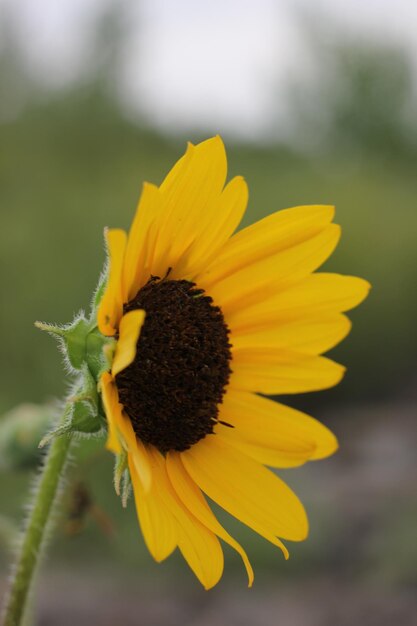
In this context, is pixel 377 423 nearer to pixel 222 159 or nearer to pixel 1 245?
pixel 1 245

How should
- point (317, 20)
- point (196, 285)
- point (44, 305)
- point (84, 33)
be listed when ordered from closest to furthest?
point (196, 285), point (44, 305), point (84, 33), point (317, 20)

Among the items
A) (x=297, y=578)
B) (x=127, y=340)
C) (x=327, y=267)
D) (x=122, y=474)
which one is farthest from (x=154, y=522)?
(x=327, y=267)

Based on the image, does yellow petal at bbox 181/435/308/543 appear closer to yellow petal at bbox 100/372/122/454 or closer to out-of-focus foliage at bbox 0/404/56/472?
yellow petal at bbox 100/372/122/454

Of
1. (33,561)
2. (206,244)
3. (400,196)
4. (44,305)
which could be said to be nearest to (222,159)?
(206,244)

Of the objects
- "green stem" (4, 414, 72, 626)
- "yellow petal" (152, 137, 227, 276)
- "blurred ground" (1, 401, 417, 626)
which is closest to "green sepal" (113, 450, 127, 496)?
"green stem" (4, 414, 72, 626)

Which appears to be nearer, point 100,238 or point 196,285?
point 196,285

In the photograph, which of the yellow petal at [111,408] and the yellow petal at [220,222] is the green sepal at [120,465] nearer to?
the yellow petal at [111,408]
